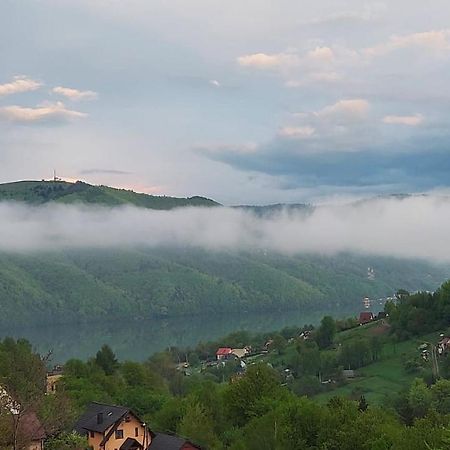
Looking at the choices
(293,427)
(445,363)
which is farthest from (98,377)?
(445,363)

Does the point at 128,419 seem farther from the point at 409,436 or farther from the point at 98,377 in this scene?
the point at 98,377

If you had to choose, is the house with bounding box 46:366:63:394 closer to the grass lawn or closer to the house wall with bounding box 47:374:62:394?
the house wall with bounding box 47:374:62:394

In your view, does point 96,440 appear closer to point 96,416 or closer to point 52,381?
point 96,416

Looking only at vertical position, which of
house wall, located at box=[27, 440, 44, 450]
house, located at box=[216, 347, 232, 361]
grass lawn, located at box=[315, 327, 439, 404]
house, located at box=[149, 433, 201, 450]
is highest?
house wall, located at box=[27, 440, 44, 450]

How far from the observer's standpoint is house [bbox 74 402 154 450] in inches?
1533

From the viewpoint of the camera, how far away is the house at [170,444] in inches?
1380

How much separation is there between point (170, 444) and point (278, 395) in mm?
10420

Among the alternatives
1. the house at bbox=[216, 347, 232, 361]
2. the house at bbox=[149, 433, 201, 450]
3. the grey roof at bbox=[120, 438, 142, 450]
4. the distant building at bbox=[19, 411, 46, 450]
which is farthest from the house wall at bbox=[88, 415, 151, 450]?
the house at bbox=[216, 347, 232, 361]

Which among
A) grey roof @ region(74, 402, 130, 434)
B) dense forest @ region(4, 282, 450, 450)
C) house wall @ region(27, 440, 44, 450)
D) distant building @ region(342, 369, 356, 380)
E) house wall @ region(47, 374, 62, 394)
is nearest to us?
house wall @ region(27, 440, 44, 450)

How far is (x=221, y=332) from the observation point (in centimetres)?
19012

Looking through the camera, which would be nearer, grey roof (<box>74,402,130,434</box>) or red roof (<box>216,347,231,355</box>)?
grey roof (<box>74,402,130,434</box>)

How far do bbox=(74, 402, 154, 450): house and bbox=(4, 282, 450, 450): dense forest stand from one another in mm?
2407

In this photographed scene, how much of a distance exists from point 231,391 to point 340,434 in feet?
46.7

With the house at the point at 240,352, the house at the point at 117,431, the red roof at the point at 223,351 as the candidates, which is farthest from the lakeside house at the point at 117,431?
the red roof at the point at 223,351
